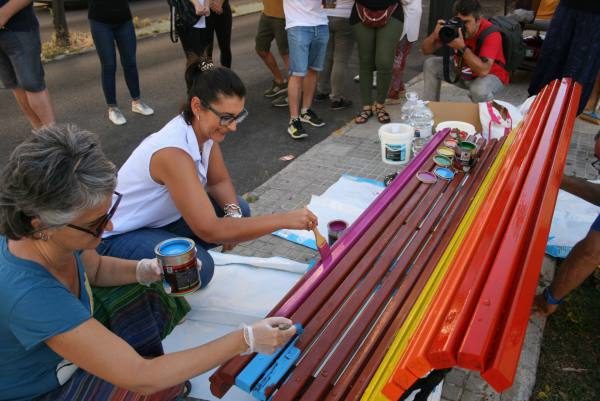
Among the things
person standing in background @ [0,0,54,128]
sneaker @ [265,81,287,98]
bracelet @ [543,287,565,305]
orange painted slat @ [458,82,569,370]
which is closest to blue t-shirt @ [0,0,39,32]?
person standing in background @ [0,0,54,128]

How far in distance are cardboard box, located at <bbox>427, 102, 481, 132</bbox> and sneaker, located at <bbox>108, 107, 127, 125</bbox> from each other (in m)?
3.29

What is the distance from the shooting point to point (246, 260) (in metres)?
2.99

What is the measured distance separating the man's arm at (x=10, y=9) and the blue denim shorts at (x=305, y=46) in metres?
2.26

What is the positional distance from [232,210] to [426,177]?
1.14 m

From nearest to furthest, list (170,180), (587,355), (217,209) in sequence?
(170,180)
(587,355)
(217,209)

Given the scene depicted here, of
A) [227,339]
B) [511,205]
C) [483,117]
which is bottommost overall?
[483,117]

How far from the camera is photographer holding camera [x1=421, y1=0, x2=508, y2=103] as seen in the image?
423 cm

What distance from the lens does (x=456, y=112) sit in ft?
13.6

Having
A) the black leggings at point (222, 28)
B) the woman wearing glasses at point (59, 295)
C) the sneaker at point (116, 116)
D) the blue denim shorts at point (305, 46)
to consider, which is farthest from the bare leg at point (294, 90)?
the woman wearing glasses at point (59, 295)

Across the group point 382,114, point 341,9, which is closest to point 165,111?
point 341,9

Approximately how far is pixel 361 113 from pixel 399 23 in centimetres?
100

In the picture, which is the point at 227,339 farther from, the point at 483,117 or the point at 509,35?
the point at 509,35

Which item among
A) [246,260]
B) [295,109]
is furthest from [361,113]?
[246,260]

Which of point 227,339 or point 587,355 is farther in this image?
point 587,355
